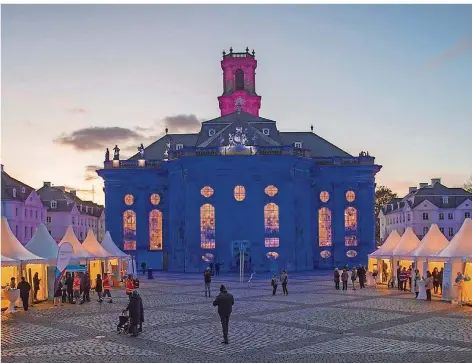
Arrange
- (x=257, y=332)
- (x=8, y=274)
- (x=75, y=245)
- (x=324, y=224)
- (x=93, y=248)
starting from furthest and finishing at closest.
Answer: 1. (x=324, y=224)
2. (x=93, y=248)
3. (x=75, y=245)
4. (x=8, y=274)
5. (x=257, y=332)

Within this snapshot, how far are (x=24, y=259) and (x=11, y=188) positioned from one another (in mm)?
52026

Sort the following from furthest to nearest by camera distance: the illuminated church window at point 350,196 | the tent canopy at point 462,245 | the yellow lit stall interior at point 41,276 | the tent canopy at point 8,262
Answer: the illuminated church window at point 350,196
the yellow lit stall interior at point 41,276
the tent canopy at point 462,245
the tent canopy at point 8,262

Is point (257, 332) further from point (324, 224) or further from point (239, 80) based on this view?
point (239, 80)

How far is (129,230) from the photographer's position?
7206cm

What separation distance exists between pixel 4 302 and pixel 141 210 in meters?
43.8

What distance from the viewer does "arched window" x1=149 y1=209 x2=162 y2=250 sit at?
71.9m

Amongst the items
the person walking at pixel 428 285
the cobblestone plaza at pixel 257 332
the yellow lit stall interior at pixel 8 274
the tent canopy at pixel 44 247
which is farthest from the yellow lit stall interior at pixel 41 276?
the person walking at pixel 428 285

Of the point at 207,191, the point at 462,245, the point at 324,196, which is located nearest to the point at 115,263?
the point at 207,191

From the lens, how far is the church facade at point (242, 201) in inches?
2520

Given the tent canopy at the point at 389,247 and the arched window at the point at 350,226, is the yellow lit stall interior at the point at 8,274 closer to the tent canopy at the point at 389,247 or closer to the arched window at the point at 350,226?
the tent canopy at the point at 389,247

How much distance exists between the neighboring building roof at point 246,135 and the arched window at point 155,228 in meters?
7.12

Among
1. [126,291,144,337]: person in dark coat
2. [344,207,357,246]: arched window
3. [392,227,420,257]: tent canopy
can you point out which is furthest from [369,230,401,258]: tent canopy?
[126,291,144,337]: person in dark coat

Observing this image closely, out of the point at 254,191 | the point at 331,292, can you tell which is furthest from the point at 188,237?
the point at 331,292

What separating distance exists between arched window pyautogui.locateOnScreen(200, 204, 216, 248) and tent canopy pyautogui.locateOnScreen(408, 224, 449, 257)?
96.6 feet
